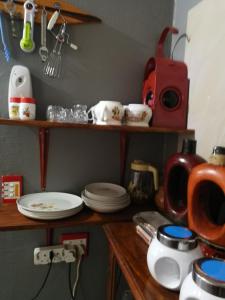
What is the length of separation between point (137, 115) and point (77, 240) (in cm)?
72

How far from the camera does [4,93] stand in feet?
3.55

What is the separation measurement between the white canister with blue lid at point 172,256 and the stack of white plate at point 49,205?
0.46 meters

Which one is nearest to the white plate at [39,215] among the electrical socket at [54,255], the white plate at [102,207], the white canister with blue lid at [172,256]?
the white plate at [102,207]

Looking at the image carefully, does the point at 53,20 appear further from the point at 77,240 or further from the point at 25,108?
the point at 77,240

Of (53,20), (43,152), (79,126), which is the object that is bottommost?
(43,152)

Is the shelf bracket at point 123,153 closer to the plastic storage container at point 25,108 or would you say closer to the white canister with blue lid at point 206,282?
the plastic storage container at point 25,108

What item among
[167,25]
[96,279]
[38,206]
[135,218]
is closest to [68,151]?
[38,206]

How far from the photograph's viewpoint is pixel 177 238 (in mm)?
597

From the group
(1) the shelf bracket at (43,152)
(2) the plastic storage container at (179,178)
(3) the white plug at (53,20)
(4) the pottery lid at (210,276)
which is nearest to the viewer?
(4) the pottery lid at (210,276)

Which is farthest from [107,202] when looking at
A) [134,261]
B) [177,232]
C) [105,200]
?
[177,232]

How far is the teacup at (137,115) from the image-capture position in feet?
3.49

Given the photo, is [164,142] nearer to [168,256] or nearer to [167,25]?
[167,25]

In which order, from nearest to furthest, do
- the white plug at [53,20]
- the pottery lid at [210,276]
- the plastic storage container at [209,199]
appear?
the pottery lid at [210,276] → the plastic storage container at [209,199] → the white plug at [53,20]

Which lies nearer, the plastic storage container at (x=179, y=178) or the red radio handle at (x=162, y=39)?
the plastic storage container at (x=179, y=178)
